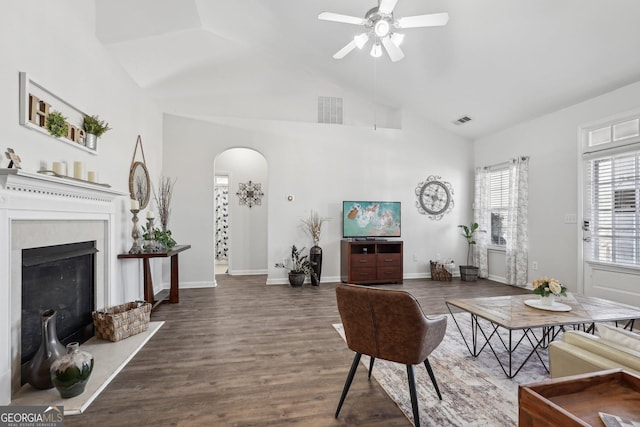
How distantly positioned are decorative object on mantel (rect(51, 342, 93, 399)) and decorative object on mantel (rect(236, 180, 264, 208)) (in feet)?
16.4

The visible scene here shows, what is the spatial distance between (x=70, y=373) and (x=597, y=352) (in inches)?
119

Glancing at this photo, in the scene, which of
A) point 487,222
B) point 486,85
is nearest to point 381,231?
point 487,222

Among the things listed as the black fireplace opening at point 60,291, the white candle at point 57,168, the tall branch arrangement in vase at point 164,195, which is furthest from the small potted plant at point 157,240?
the white candle at point 57,168

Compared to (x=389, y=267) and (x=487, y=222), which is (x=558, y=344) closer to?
(x=389, y=267)

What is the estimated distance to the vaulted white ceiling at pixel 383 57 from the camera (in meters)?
3.42

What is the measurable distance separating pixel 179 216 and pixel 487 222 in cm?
580

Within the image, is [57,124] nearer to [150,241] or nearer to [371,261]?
[150,241]

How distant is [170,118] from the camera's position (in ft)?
17.9

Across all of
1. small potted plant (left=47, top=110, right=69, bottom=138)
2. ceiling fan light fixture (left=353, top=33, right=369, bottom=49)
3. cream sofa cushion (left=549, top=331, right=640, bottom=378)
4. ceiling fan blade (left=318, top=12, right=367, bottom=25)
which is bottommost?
cream sofa cushion (left=549, top=331, right=640, bottom=378)

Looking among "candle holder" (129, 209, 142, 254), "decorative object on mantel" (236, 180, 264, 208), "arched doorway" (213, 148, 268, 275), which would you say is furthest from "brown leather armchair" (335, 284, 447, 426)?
"decorative object on mantel" (236, 180, 264, 208)

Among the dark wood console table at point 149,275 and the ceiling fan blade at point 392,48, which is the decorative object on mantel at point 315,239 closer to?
the dark wood console table at point 149,275

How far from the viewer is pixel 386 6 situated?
275 centimetres

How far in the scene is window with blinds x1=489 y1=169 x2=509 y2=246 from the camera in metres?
5.92

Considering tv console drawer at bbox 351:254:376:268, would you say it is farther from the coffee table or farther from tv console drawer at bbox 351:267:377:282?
the coffee table
